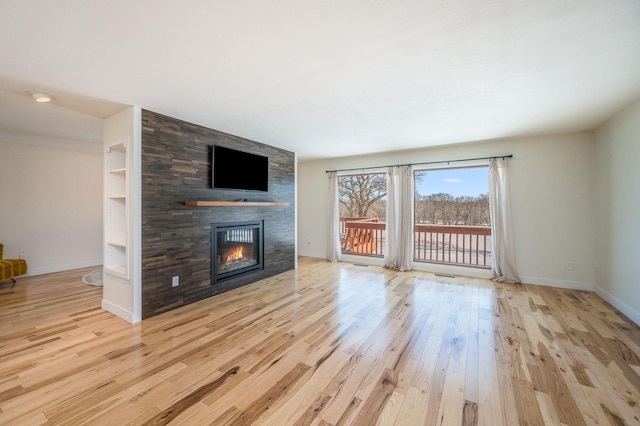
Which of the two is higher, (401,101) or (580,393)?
(401,101)

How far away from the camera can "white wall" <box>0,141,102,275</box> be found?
183 inches

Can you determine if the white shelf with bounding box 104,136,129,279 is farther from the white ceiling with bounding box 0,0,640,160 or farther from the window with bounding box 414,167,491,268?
the window with bounding box 414,167,491,268

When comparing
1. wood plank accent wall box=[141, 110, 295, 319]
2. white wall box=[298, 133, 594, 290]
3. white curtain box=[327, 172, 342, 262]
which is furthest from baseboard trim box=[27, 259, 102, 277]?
white wall box=[298, 133, 594, 290]

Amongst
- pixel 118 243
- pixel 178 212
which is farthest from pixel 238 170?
pixel 118 243

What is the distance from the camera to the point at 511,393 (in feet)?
5.92

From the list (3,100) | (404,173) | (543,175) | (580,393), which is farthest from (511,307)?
(3,100)

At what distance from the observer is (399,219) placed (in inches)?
210

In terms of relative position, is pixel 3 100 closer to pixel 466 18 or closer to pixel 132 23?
pixel 132 23

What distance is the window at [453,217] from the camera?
503 centimetres

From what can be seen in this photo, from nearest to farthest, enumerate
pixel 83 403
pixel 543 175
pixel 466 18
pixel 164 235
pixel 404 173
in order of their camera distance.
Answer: pixel 466 18, pixel 83 403, pixel 164 235, pixel 543 175, pixel 404 173

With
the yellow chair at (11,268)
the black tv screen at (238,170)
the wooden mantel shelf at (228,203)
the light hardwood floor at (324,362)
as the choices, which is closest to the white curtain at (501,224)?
the light hardwood floor at (324,362)

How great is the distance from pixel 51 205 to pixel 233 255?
395 centimetres

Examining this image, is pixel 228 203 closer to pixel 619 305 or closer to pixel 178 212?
pixel 178 212

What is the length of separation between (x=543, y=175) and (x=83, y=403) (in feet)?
19.7
